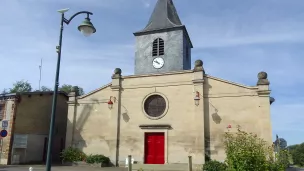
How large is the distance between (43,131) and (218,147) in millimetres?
12371

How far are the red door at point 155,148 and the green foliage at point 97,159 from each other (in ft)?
8.18

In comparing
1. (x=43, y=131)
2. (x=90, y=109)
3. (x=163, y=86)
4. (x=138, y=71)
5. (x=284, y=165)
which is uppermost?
(x=138, y=71)

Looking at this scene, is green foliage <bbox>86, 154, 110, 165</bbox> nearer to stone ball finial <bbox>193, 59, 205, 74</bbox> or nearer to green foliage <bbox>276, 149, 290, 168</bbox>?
stone ball finial <bbox>193, 59, 205, 74</bbox>

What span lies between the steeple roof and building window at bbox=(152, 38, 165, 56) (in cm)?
101

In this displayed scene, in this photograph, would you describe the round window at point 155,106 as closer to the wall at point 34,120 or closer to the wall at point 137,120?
the wall at point 137,120

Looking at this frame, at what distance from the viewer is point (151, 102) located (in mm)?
17375

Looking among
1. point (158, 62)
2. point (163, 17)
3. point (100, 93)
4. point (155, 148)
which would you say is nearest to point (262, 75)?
point (158, 62)

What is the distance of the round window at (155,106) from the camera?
1697cm

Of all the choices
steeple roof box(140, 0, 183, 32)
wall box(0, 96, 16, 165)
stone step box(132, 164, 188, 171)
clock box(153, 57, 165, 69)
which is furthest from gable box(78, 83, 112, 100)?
stone step box(132, 164, 188, 171)

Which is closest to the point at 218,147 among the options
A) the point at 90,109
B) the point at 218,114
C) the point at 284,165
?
the point at 218,114

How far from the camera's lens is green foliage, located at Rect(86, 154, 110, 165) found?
16.3 metres

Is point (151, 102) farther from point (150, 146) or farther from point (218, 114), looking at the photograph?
point (218, 114)

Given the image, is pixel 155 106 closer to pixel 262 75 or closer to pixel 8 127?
pixel 262 75

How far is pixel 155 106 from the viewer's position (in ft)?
56.3
